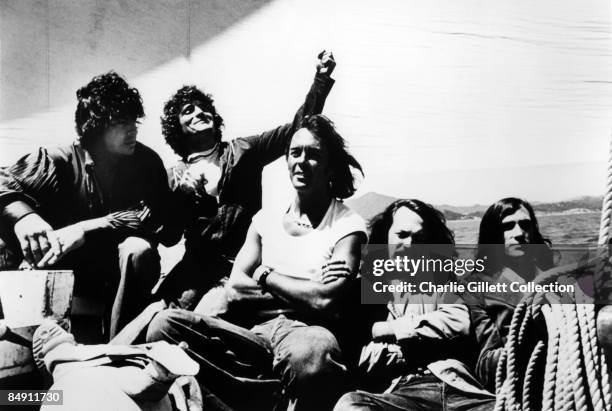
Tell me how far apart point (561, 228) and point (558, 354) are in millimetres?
612

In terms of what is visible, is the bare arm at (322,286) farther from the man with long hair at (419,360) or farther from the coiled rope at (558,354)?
the coiled rope at (558,354)

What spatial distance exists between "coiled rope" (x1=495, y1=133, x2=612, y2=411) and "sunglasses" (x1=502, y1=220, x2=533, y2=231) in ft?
0.71

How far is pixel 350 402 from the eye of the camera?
105 inches

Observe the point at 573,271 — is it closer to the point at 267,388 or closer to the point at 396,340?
the point at 396,340

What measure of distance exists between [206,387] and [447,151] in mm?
1512

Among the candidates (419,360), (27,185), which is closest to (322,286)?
(419,360)

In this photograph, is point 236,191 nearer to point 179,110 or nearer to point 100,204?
point 179,110

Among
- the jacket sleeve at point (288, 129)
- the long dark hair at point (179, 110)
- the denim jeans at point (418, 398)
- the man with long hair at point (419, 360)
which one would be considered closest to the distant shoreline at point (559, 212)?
the man with long hair at point (419, 360)

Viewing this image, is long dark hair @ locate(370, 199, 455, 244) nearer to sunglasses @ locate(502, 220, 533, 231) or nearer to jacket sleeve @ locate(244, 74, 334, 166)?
sunglasses @ locate(502, 220, 533, 231)

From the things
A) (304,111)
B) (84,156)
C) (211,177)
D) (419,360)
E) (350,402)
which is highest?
(304,111)

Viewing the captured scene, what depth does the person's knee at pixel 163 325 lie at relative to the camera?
2861 mm

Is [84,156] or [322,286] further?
[84,156]

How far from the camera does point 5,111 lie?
316 cm

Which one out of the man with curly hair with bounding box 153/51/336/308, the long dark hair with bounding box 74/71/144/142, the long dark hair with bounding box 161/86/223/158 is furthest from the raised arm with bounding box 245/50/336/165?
the long dark hair with bounding box 74/71/144/142
